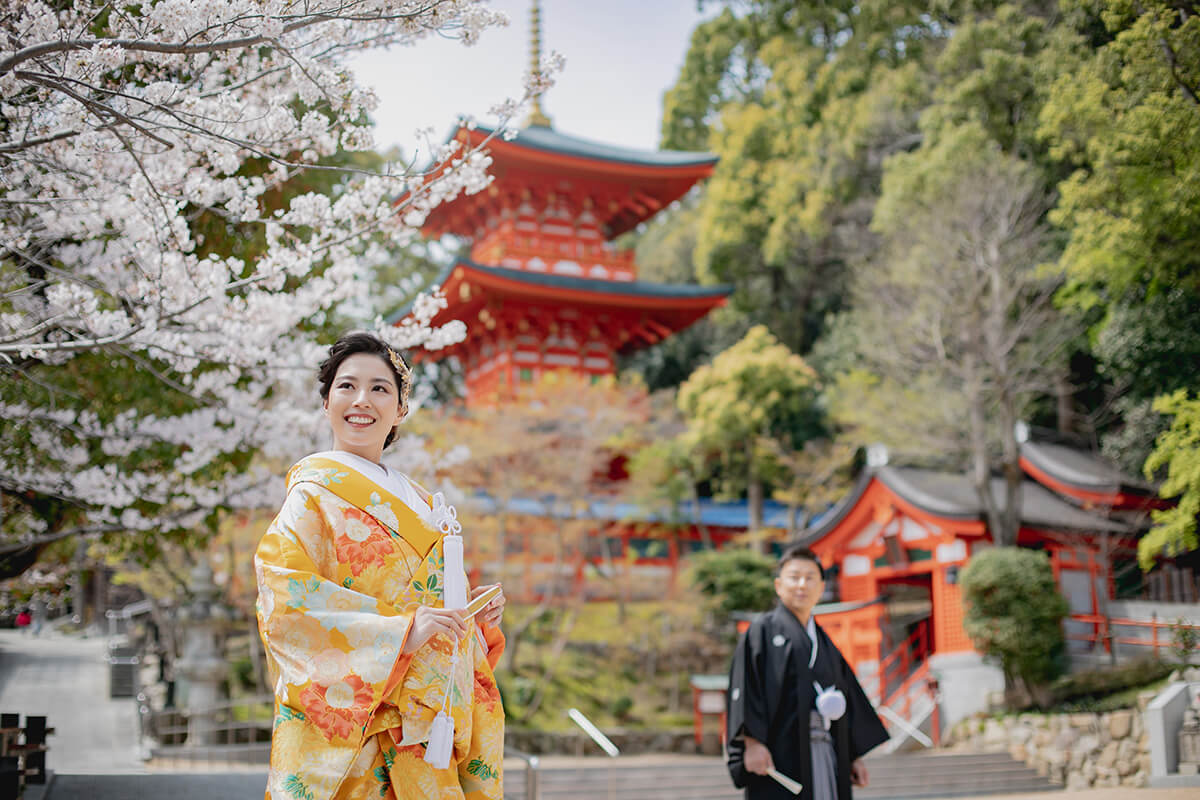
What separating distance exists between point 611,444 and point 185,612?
7.17 meters

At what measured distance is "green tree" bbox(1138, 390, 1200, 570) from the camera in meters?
6.34

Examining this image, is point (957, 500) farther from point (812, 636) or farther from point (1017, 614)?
point (812, 636)

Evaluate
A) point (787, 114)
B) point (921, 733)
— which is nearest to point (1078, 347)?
point (921, 733)

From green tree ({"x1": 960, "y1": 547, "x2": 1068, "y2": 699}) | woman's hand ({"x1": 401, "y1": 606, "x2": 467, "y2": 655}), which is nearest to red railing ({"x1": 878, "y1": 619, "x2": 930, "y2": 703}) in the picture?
green tree ({"x1": 960, "y1": 547, "x2": 1068, "y2": 699})

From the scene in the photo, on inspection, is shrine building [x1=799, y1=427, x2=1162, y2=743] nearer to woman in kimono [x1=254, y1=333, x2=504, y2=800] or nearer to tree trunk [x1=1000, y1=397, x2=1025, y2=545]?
tree trunk [x1=1000, y1=397, x2=1025, y2=545]

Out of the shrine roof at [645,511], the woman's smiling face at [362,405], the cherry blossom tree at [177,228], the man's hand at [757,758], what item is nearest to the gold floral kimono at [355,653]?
the woman's smiling face at [362,405]

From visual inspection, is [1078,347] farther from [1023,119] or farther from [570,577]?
[570,577]

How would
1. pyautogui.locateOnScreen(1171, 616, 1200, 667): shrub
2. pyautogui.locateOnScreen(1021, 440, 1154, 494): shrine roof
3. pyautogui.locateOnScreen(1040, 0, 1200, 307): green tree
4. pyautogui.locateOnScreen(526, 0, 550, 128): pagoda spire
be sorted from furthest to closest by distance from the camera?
pyautogui.locateOnScreen(526, 0, 550, 128): pagoda spire < pyautogui.locateOnScreen(1021, 440, 1154, 494): shrine roof < pyautogui.locateOnScreen(1171, 616, 1200, 667): shrub < pyautogui.locateOnScreen(1040, 0, 1200, 307): green tree

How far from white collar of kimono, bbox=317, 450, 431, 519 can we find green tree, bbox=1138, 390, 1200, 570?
17.7 ft

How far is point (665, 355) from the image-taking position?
1087 inches

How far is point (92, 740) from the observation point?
1316 cm

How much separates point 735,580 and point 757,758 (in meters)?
12.0

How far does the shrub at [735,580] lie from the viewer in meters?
15.8

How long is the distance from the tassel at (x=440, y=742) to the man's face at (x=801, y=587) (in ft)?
7.19
